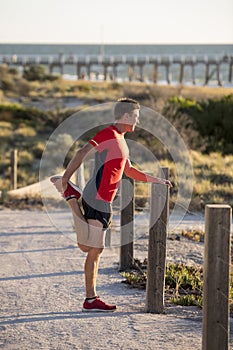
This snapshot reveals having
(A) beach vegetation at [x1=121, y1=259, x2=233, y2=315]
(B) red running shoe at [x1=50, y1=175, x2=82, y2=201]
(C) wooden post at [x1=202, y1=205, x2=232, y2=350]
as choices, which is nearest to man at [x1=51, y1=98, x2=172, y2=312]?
(B) red running shoe at [x1=50, y1=175, x2=82, y2=201]

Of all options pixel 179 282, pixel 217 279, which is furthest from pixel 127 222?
pixel 217 279

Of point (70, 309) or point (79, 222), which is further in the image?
point (70, 309)

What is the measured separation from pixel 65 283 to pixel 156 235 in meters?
1.47

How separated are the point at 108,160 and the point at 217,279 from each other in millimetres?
1409

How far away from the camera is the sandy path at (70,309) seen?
4.95 metres

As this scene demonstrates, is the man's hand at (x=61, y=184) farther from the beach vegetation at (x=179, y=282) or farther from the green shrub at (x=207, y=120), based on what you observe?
the green shrub at (x=207, y=120)

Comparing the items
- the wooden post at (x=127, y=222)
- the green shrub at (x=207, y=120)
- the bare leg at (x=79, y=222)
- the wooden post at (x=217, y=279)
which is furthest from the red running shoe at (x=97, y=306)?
the green shrub at (x=207, y=120)

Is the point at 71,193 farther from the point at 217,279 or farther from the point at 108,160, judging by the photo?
the point at 217,279

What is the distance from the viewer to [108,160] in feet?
17.1

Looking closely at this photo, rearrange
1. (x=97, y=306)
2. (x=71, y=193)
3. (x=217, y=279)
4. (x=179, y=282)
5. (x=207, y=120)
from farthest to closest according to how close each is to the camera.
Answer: (x=207, y=120), (x=179, y=282), (x=97, y=306), (x=71, y=193), (x=217, y=279)

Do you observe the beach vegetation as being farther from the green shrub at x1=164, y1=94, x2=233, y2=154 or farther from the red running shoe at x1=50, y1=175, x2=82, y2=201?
the green shrub at x1=164, y1=94, x2=233, y2=154

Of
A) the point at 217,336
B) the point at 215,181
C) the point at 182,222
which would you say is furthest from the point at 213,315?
the point at 215,181

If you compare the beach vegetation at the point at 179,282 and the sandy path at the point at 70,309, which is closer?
the sandy path at the point at 70,309

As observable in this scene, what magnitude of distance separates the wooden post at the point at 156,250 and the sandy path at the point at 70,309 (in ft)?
0.44
